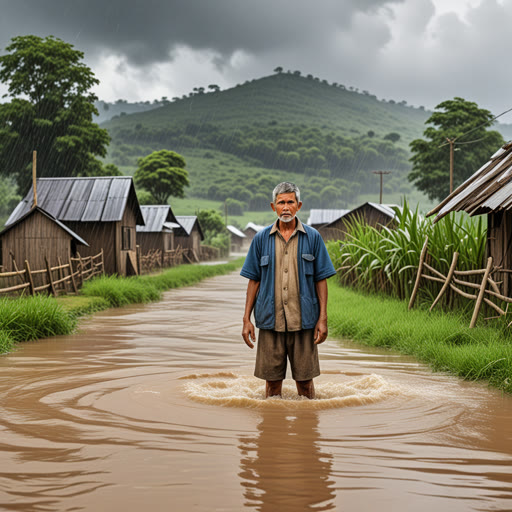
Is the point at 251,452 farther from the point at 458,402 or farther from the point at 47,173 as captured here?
the point at 47,173

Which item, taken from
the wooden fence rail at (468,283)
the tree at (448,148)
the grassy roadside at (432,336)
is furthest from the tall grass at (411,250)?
the tree at (448,148)

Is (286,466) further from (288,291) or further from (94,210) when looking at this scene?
(94,210)

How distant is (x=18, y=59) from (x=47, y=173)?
747 centimetres

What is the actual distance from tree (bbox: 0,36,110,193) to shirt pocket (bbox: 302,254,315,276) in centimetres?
3671

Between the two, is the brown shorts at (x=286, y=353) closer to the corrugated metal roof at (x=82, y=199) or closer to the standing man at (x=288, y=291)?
the standing man at (x=288, y=291)

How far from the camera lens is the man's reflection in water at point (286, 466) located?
3.86m

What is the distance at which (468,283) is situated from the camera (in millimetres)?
10203

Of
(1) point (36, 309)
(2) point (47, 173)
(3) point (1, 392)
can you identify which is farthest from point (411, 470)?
(2) point (47, 173)

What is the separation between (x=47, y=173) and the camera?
41000 mm

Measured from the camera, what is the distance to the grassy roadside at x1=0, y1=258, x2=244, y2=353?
1122 cm

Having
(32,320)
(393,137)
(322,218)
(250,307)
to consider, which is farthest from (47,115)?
(393,137)

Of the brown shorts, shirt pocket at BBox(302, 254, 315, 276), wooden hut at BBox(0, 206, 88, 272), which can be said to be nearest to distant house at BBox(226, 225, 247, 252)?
wooden hut at BBox(0, 206, 88, 272)

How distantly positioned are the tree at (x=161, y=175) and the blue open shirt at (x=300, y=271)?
53.7m

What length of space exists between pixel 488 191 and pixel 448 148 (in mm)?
46816
